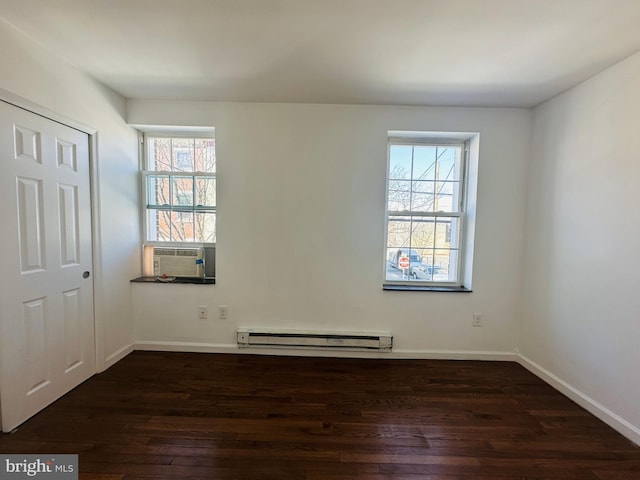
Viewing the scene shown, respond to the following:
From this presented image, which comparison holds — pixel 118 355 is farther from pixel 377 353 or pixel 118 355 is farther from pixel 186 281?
pixel 377 353

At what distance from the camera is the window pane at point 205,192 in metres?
2.65

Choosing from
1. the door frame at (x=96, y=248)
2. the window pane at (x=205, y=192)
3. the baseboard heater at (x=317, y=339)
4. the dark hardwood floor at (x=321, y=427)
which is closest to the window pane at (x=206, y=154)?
the window pane at (x=205, y=192)

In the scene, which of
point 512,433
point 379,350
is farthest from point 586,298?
point 379,350

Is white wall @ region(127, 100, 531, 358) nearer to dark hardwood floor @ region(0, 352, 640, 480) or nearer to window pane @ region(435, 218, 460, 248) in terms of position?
window pane @ region(435, 218, 460, 248)

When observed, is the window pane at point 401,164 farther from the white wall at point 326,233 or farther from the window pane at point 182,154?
the window pane at point 182,154

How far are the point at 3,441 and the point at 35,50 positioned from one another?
2.36 m

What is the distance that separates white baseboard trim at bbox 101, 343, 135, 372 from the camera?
227 centimetres

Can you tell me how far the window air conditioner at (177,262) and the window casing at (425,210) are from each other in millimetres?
1918

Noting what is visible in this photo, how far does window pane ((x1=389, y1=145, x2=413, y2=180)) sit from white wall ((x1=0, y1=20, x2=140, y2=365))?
101 inches

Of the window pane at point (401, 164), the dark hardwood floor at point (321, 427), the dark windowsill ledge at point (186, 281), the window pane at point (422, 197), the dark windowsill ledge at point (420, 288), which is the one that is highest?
the window pane at point (401, 164)

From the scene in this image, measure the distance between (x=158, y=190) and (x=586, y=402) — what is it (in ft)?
13.3

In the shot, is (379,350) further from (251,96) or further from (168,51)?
(168,51)

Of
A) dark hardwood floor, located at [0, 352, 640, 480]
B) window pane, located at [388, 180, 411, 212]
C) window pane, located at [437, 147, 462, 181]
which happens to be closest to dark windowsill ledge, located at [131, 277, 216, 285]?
dark hardwood floor, located at [0, 352, 640, 480]

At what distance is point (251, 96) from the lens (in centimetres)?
231
